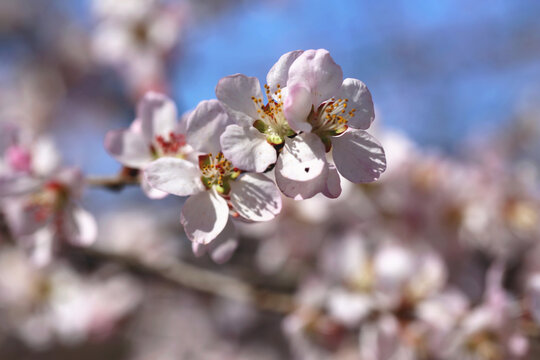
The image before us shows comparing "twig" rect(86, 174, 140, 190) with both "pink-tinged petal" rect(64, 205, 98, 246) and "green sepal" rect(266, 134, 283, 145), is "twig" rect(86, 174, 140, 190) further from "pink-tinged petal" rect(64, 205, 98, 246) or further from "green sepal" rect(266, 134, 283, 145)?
"green sepal" rect(266, 134, 283, 145)

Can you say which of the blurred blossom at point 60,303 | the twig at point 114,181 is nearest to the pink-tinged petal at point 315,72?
the twig at point 114,181

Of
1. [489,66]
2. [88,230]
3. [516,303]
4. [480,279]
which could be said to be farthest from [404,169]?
[489,66]

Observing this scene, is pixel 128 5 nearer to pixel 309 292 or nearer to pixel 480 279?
pixel 309 292

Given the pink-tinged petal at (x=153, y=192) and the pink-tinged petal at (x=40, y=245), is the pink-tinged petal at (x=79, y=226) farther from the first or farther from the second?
the pink-tinged petal at (x=153, y=192)

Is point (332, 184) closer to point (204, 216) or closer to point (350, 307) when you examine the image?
point (204, 216)

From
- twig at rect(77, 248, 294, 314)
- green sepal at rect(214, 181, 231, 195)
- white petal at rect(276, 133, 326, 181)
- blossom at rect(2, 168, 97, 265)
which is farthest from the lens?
twig at rect(77, 248, 294, 314)

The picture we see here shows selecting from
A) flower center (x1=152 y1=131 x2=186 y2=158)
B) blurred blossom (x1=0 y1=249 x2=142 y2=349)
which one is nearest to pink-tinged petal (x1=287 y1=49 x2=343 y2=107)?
flower center (x1=152 y1=131 x2=186 y2=158)
